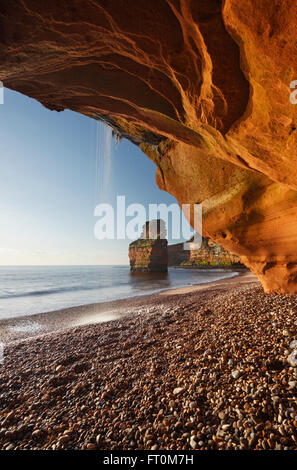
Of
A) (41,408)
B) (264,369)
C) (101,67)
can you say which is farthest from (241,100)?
(41,408)

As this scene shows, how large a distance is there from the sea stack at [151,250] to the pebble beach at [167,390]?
41283mm

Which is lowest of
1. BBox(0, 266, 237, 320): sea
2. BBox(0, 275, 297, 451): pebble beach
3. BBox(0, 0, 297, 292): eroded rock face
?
BBox(0, 266, 237, 320): sea

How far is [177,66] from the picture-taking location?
2412 millimetres

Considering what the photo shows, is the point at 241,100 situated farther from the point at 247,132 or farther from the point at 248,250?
the point at 248,250

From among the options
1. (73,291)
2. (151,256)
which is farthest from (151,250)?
(73,291)

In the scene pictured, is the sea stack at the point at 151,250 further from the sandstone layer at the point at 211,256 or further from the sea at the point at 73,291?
the sandstone layer at the point at 211,256

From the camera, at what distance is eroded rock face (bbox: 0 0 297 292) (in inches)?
68.6

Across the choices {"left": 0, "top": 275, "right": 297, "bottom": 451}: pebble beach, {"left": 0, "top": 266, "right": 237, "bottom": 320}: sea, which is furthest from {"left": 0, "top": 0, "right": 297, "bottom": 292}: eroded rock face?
{"left": 0, "top": 266, "right": 237, "bottom": 320}: sea

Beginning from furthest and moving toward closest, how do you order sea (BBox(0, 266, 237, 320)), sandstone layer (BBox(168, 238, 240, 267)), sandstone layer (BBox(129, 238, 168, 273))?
sandstone layer (BBox(168, 238, 240, 267)) → sandstone layer (BBox(129, 238, 168, 273)) → sea (BBox(0, 266, 237, 320))

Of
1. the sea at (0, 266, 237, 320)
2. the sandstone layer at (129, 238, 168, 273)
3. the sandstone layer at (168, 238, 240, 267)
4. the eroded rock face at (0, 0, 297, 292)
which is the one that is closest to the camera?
the eroded rock face at (0, 0, 297, 292)

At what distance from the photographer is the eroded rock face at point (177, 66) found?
174 centimetres

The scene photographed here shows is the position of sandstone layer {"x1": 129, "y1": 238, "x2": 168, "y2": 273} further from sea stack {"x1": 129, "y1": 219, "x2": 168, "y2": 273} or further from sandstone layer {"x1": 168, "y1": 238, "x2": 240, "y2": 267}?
sandstone layer {"x1": 168, "y1": 238, "x2": 240, "y2": 267}

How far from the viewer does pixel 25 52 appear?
7.41 feet

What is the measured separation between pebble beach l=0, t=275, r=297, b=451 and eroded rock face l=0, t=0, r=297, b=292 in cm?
290
